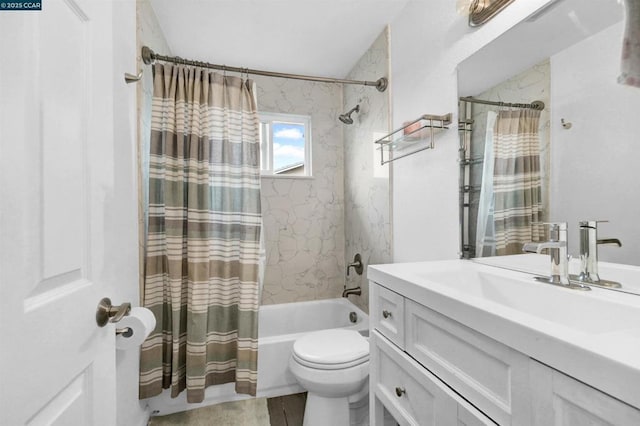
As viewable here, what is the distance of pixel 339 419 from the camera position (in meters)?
1.59

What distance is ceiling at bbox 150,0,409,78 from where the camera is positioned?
1757mm

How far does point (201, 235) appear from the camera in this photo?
5.76ft

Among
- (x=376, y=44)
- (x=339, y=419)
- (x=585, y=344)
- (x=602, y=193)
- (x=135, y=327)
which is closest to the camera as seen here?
(x=585, y=344)

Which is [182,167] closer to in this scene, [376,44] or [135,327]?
[135,327]

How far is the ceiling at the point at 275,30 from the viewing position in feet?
5.76

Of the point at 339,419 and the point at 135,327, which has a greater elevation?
the point at 135,327

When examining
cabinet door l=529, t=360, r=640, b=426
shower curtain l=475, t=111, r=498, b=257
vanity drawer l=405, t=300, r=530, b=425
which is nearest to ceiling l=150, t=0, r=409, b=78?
shower curtain l=475, t=111, r=498, b=257

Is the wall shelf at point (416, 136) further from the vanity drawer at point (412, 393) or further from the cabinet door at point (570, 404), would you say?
the cabinet door at point (570, 404)

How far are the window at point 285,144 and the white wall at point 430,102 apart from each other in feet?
3.54

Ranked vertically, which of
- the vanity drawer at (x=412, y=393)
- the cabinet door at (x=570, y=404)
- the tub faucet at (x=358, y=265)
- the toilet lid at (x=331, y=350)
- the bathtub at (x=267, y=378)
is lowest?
the bathtub at (x=267, y=378)

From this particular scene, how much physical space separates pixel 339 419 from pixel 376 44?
2432mm

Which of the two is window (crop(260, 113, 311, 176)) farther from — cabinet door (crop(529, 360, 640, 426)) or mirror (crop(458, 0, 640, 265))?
cabinet door (crop(529, 360, 640, 426))

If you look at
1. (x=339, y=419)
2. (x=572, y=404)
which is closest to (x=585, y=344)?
(x=572, y=404)

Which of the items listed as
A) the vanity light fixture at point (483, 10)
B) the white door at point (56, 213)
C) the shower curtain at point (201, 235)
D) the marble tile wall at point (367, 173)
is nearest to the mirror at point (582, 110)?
the vanity light fixture at point (483, 10)
